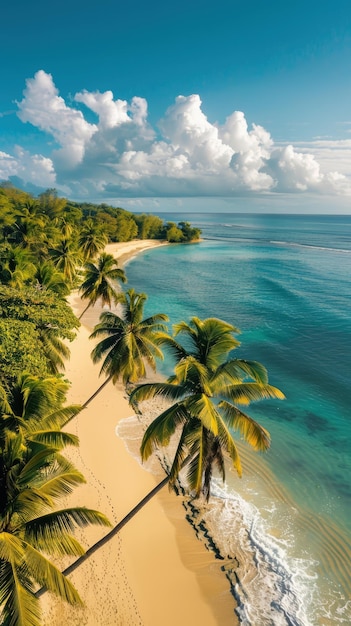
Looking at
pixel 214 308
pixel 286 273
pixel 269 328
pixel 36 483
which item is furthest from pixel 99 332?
pixel 286 273

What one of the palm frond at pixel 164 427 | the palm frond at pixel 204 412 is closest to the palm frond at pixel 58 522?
the palm frond at pixel 164 427

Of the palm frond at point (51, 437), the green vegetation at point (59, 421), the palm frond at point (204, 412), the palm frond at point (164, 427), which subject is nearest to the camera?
the green vegetation at point (59, 421)

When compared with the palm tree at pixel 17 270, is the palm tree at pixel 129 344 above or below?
below

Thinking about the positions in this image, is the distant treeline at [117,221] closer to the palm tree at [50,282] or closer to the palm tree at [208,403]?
the palm tree at [50,282]

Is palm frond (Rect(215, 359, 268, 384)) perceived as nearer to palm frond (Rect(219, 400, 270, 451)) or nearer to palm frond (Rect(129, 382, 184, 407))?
palm frond (Rect(219, 400, 270, 451))

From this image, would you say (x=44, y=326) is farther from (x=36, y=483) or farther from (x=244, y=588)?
(x=244, y=588)

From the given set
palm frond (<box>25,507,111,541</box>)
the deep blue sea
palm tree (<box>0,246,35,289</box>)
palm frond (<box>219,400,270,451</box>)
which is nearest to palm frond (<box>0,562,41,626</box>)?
palm frond (<box>25,507,111,541</box>)
